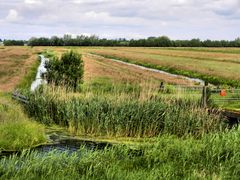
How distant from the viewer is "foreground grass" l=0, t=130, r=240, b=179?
10.4 meters

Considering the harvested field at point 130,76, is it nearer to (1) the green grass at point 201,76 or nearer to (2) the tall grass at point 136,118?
(1) the green grass at point 201,76

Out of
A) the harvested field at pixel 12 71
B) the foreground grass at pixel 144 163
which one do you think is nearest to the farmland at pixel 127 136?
the foreground grass at pixel 144 163

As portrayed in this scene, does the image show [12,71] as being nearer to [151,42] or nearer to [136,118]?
[136,118]

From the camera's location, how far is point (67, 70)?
1218 inches

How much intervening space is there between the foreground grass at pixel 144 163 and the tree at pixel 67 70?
16802mm

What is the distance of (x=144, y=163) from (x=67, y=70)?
1933 centimetres

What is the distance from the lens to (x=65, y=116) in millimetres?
19828

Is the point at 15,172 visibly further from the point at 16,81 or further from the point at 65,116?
the point at 16,81

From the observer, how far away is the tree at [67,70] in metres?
30.1

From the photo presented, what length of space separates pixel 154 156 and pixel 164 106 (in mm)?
6890

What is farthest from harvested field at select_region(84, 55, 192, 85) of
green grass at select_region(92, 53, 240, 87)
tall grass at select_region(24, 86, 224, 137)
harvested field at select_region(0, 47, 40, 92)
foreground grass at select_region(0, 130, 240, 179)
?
foreground grass at select_region(0, 130, 240, 179)

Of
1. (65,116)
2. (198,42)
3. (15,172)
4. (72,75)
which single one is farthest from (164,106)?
(198,42)

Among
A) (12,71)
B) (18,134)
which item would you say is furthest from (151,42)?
(18,134)

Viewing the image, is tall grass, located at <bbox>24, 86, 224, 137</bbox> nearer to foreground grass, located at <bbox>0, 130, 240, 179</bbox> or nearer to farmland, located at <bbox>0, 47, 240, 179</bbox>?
farmland, located at <bbox>0, 47, 240, 179</bbox>
